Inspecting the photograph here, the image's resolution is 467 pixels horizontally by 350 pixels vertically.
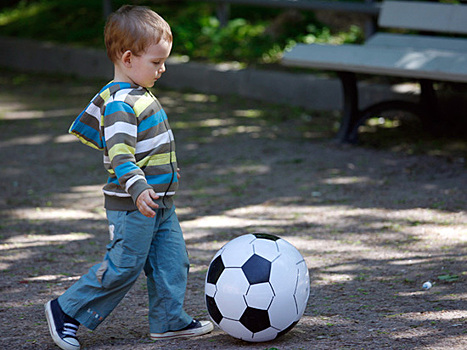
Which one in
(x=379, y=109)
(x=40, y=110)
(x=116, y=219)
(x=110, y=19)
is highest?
(x=110, y=19)

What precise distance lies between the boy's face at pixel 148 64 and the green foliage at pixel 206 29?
23.8 ft

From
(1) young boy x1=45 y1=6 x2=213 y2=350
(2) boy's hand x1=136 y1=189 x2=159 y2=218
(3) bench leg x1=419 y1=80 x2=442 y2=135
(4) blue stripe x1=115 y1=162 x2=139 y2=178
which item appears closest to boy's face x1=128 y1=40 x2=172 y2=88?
(1) young boy x1=45 y1=6 x2=213 y2=350

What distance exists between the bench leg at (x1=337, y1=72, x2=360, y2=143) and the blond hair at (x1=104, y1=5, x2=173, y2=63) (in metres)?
4.36

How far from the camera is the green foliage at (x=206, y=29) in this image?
10398 mm

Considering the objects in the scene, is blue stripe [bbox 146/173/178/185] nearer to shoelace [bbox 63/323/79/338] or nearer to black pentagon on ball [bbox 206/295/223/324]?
black pentagon on ball [bbox 206/295/223/324]

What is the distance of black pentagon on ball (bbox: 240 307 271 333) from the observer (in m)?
2.96

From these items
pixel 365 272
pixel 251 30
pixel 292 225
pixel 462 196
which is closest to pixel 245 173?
pixel 292 225

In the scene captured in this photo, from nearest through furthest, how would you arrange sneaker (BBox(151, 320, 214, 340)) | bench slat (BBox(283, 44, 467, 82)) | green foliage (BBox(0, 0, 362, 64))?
sneaker (BBox(151, 320, 214, 340))
bench slat (BBox(283, 44, 467, 82))
green foliage (BBox(0, 0, 362, 64))

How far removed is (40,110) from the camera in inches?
369

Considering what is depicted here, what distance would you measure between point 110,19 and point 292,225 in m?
2.48

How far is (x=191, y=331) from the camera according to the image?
10.6 ft

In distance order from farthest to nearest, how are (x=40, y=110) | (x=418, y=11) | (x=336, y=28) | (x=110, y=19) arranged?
(x=336, y=28), (x=40, y=110), (x=418, y=11), (x=110, y=19)

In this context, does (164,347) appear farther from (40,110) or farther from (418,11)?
(40,110)

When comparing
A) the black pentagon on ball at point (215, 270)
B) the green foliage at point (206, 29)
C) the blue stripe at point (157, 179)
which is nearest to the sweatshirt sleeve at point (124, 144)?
the blue stripe at point (157, 179)
